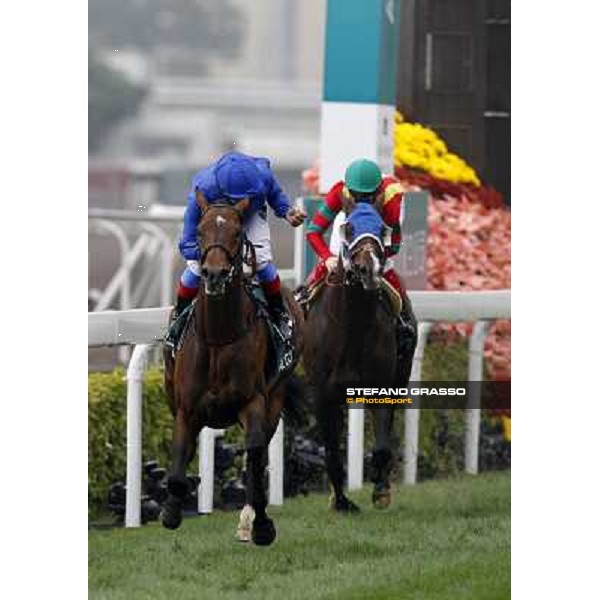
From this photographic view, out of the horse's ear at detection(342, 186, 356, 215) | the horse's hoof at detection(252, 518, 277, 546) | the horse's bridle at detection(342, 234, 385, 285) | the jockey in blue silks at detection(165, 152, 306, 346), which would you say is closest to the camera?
the jockey in blue silks at detection(165, 152, 306, 346)

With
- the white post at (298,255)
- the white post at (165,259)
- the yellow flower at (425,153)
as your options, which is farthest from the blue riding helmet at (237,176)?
the white post at (165,259)

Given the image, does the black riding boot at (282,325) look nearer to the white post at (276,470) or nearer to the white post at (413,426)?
the white post at (276,470)

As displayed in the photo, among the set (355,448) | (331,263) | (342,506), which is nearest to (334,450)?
(342,506)

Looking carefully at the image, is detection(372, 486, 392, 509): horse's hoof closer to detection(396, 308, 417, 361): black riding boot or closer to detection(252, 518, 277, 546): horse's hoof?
detection(396, 308, 417, 361): black riding boot

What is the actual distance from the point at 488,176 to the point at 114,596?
3.73 meters

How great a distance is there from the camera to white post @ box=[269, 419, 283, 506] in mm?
10422

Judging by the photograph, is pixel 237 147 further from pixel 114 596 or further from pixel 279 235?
pixel 114 596

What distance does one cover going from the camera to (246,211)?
350 inches

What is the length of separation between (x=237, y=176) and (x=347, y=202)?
1088 mm

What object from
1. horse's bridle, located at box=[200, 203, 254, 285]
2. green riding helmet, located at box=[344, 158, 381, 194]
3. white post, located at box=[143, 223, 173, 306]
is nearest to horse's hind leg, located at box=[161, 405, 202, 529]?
horse's bridle, located at box=[200, 203, 254, 285]

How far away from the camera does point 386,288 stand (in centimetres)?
1009

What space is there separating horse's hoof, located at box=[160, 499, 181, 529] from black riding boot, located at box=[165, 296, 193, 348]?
0.55 metres

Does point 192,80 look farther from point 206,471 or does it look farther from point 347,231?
point 206,471
